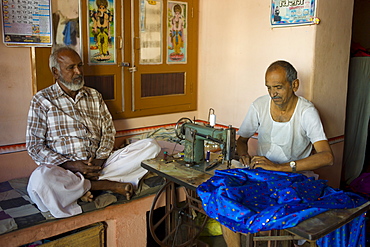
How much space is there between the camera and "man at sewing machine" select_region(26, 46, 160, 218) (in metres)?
2.61

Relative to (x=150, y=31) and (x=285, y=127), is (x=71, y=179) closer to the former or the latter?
(x=285, y=127)

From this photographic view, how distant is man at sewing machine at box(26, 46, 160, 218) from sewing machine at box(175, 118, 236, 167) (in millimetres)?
436

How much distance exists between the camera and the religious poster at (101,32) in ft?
11.2

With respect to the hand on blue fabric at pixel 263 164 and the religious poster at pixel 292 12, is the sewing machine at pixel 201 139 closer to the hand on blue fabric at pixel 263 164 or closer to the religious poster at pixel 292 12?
the hand on blue fabric at pixel 263 164

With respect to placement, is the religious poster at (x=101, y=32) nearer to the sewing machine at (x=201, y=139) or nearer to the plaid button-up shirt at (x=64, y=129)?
the plaid button-up shirt at (x=64, y=129)

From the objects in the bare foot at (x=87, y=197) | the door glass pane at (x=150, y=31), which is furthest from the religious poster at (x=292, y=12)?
the bare foot at (x=87, y=197)

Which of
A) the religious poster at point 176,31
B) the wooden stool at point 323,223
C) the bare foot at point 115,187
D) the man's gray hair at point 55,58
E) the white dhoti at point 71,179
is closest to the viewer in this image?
the wooden stool at point 323,223

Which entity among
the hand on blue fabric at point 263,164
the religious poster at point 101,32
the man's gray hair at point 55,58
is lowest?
the hand on blue fabric at point 263,164

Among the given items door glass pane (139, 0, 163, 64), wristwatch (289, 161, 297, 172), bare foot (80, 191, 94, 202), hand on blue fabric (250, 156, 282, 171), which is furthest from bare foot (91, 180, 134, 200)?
door glass pane (139, 0, 163, 64)

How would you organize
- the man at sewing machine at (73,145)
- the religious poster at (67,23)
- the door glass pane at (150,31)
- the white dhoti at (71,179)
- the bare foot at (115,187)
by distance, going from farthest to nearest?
the door glass pane at (150,31), the religious poster at (67,23), the bare foot at (115,187), the man at sewing machine at (73,145), the white dhoti at (71,179)

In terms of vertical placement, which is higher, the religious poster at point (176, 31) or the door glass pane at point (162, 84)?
the religious poster at point (176, 31)

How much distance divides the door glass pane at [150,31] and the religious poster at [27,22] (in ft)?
3.13

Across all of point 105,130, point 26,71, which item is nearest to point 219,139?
point 105,130

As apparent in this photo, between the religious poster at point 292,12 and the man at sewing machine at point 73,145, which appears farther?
the religious poster at point 292,12
